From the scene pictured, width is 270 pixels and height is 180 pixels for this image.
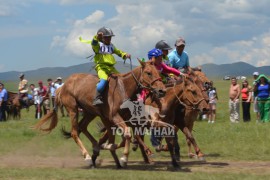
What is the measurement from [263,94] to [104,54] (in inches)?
345

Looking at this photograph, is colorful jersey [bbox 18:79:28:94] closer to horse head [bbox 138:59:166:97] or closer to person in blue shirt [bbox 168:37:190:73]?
person in blue shirt [bbox 168:37:190:73]

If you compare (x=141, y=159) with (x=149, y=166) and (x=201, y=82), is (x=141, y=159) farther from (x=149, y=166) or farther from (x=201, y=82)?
(x=201, y=82)

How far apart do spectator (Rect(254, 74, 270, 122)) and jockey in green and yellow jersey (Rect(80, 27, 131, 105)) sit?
27.5 ft

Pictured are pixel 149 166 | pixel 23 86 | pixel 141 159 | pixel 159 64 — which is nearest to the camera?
pixel 159 64

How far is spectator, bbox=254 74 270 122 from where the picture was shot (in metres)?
18.7

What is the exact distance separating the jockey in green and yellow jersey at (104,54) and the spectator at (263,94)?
8.38 metres

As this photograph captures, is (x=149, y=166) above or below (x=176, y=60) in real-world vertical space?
below

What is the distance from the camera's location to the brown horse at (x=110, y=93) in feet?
35.6

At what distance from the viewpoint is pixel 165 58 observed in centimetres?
1284

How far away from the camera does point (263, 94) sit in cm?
1873

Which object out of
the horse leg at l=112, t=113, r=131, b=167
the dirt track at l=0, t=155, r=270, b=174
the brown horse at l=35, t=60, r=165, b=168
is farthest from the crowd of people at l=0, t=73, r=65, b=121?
the horse leg at l=112, t=113, r=131, b=167

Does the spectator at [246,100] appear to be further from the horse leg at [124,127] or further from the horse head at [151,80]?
the horse leg at [124,127]

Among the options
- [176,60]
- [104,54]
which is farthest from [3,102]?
[104,54]

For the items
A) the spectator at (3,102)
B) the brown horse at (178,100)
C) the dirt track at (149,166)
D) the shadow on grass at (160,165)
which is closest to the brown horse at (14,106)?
the spectator at (3,102)
